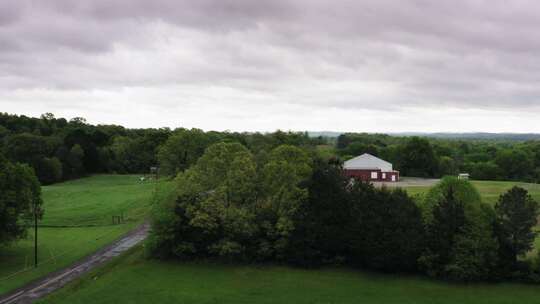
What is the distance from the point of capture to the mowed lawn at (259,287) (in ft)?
121

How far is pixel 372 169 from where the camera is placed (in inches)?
3681

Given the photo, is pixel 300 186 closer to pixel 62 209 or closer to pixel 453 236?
pixel 453 236

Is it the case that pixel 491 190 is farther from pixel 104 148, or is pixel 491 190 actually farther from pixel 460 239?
pixel 104 148

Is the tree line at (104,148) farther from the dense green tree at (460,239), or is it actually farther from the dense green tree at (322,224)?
the dense green tree at (460,239)

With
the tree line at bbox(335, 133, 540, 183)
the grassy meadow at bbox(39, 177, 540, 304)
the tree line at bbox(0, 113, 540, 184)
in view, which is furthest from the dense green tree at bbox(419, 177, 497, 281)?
the tree line at bbox(335, 133, 540, 183)

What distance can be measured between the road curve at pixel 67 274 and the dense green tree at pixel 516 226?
33640mm

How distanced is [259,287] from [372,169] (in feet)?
188

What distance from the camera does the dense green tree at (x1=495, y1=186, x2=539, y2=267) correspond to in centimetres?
4159

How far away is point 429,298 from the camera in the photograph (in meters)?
37.5

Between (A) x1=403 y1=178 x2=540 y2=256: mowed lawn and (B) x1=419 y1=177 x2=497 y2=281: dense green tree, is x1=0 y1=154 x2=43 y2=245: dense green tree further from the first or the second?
(A) x1=403 y1=178 x2=540 y2=256: mowed lawn

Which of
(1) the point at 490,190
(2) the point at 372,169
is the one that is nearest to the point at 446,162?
(2) the point at 372,169

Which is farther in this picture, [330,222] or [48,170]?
[48,170]

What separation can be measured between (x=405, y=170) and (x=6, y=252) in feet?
268

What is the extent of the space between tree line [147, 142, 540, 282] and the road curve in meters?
5.37
